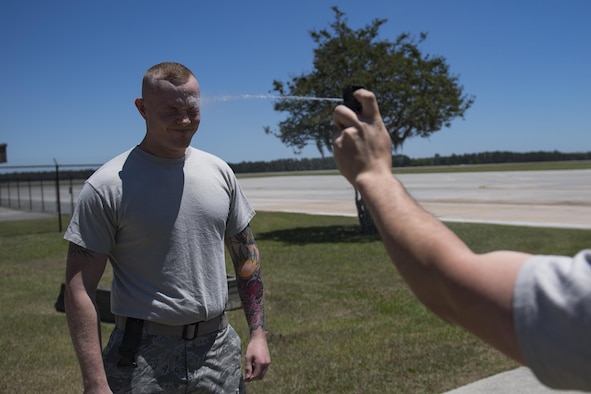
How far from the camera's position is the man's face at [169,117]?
269 centimetres

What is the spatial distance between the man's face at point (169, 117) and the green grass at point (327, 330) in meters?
3.18

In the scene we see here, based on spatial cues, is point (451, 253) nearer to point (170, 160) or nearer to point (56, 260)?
point (170, 160)

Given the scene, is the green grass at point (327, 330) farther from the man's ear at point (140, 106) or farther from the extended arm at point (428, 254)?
the extended arm at point (428, 254)

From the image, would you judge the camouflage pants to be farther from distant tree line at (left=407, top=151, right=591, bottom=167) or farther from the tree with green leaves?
distant tree line at (left=407, top=151, right=591, bottom=167)

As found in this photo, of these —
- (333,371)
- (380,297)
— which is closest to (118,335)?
(333,371)

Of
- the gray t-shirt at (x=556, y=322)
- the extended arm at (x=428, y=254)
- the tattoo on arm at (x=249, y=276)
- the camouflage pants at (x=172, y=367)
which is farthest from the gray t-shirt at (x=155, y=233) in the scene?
the gray t-shirt at (x=556, y=322)

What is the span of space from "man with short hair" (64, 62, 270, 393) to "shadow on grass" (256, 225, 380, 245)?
452 inches

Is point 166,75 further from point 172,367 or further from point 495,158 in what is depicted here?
point 495,158

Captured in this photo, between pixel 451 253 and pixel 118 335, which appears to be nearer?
pixel 451 253

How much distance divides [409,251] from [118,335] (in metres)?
1.77

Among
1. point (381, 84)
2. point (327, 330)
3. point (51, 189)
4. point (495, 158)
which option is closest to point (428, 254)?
point (327, 330)

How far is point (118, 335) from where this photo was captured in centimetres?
266

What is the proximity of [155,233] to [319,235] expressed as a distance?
1296 centimetres

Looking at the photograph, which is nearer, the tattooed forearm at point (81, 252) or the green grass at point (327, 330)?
the tattooed forearm at point (81, 252)
